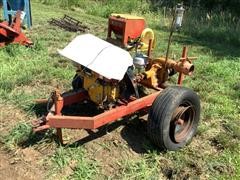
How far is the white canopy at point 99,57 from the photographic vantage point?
13.4 feet

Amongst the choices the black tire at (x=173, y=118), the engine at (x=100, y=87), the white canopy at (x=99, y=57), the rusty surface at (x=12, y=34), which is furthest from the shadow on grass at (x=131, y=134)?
the rusty surface at (x=12, y=34)

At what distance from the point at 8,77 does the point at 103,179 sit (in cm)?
267

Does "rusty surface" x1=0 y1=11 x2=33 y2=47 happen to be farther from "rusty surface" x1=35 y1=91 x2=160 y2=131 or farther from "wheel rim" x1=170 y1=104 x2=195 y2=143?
"wheel rim" x1=170 y1=104 x2=195 y2=143

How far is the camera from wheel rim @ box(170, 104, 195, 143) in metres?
4.44

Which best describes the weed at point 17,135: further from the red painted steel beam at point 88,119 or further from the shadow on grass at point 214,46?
the shadow on grass at point 214,46

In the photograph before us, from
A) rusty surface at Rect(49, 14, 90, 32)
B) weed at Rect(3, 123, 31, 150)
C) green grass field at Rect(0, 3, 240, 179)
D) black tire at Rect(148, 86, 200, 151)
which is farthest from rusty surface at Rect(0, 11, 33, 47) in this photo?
black tire at Rect(148, 86, 200, 151)

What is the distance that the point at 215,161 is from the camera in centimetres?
446

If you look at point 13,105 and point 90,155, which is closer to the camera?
point 90,155

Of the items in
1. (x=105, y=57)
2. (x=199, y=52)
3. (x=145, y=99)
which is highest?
(x=105, y=57)

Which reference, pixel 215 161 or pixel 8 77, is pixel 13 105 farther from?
pixel 215 161

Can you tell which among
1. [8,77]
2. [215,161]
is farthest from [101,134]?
[8,77]

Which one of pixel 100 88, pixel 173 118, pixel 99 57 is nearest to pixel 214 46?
pixel 173 118

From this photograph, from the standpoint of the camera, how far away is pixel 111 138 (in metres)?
4.66

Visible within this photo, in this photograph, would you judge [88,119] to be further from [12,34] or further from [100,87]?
[12,34]
